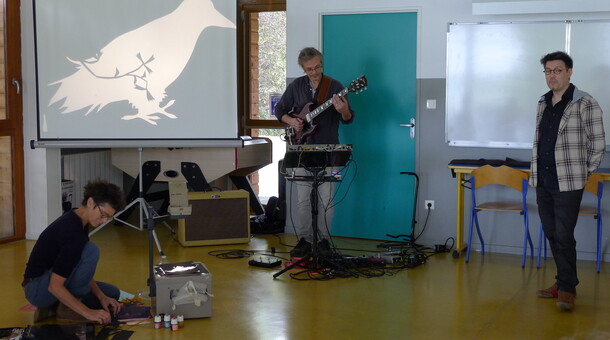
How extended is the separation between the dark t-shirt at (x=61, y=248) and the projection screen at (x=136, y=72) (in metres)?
2.26

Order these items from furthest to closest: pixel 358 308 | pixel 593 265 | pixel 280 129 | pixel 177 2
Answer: pixel 280 129
pixel 177 2
pixel 593 265
pixel 358 308

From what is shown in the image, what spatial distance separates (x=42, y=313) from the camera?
4.03 meters

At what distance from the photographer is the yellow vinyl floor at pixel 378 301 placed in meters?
3.92

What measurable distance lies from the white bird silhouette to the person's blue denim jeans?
226 centimetres

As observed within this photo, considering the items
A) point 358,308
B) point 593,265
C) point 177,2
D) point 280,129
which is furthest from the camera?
point 280,129

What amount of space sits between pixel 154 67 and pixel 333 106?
158 centimetres

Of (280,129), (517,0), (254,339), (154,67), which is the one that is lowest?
(254,339)

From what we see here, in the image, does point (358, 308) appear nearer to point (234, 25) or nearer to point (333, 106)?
point (333, 106)

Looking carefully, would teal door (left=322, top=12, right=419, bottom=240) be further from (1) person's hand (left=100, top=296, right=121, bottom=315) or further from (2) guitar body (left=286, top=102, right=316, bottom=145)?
(1) person's hand (left=100, top=296, right=121, bottom=315)

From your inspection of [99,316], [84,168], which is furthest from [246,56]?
[99,316]

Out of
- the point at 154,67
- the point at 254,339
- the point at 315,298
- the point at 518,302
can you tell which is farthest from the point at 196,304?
the point at 154,67

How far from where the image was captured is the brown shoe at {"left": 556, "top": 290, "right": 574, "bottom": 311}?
14.1 ft

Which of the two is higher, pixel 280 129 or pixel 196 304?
pixel 280 129

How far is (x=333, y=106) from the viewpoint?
5.53 metres
